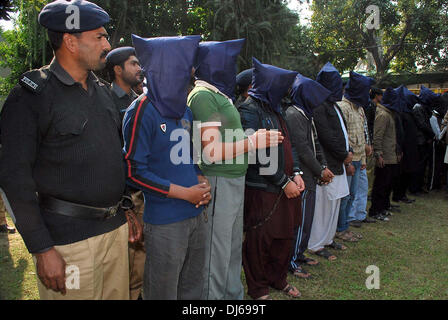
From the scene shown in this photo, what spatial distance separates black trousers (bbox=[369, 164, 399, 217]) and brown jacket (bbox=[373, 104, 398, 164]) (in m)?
0.16

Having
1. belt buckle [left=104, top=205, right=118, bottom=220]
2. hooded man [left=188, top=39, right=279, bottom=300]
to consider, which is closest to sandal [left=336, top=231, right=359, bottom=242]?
hooded man [left=188, top=39, right=279, bottom=300]

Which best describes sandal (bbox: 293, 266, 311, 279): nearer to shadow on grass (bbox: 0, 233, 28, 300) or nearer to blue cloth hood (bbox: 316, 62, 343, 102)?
blue cloth hood (bbox: 316, 62, 343, 102)

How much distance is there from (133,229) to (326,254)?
3133 millimetres

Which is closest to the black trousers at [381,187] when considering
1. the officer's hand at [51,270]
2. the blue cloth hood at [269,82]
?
the blue cloth hood at [269,82]

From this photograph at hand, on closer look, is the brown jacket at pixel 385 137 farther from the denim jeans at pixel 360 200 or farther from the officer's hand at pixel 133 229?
the officer's hand at pixel 133 229

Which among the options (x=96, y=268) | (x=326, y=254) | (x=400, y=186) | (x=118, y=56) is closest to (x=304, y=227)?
(x=326, y=254)

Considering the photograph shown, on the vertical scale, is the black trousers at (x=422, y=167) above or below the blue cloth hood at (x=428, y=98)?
below

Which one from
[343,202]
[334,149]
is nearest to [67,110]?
[334,149]

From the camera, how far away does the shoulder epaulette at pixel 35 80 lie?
69.6 inches

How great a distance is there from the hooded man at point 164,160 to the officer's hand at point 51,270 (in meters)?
0.58

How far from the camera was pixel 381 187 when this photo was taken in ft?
21.1

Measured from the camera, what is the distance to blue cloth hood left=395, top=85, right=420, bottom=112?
22.6ft

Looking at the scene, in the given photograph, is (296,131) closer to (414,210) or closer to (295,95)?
(295,95)

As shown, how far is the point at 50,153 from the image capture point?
183 centimetres
